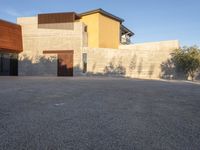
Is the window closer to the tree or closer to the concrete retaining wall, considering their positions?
the concrete retaining wall

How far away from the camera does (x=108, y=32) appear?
28.1 meters

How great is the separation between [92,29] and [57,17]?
3916 millimetres

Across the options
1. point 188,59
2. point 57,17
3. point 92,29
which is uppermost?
point 57,17

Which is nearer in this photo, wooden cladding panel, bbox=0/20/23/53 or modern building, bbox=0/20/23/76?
wooden cladding panel, bbox=0/20/23/53

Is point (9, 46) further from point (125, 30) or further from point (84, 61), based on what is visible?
point (125, 30)

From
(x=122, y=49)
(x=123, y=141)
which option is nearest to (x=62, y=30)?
(x=122, y=49)

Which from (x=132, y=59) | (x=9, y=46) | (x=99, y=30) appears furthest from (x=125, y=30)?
(x=9, y=46)

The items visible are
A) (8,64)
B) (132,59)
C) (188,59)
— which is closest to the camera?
(188,59)

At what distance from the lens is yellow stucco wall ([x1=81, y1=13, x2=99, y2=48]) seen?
26.6 metres

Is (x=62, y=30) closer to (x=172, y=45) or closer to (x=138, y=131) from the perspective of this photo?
(x=172, y=45)

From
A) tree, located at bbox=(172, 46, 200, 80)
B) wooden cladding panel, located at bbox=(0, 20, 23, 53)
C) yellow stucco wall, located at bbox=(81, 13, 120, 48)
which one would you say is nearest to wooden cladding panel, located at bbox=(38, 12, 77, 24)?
yellow stucco wall, located at bbox=(81, 13, 120, 48)

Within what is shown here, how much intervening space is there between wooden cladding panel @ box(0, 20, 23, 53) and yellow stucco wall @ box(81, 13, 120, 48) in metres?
7.08

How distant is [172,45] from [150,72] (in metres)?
3.27

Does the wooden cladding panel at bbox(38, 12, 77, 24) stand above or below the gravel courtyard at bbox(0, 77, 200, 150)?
above
